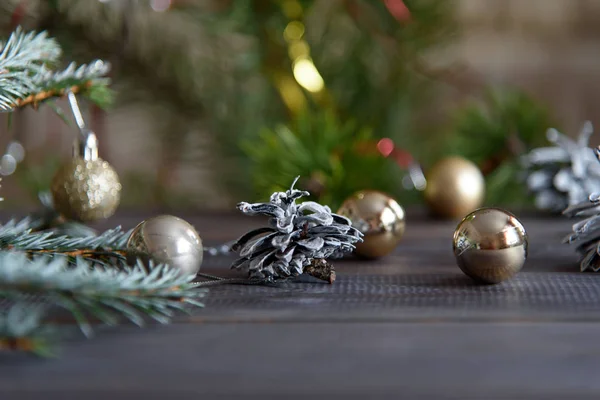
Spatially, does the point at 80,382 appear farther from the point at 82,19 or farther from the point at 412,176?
the point at 82,19

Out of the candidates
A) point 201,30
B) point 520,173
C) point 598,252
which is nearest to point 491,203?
point 520,173

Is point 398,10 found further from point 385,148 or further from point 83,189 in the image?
point 83,189

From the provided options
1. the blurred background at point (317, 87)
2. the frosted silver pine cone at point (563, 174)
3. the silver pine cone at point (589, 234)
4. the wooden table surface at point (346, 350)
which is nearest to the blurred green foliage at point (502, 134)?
the blurred background at point (317, 87)

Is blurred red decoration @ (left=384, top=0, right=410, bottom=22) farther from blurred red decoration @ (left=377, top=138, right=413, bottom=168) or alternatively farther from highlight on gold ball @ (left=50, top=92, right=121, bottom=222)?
highlight on gold ball @ (left=50, top=92, right=121, bottom=222)

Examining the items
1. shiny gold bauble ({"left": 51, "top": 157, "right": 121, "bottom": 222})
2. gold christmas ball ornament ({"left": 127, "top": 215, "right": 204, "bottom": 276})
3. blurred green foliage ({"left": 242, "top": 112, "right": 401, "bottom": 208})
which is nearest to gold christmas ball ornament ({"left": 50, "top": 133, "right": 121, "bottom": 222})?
shiny gold bauble ({"left": 51, "top": 157, "right": 121, "bottom": 222})

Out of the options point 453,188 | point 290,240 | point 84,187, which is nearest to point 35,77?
point 84,187

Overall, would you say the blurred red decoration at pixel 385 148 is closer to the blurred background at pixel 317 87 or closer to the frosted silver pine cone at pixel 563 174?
the blurred background at pixel 317 87
